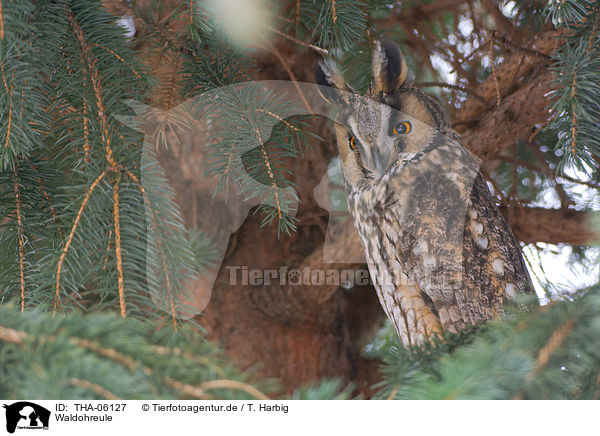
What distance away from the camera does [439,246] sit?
2.93 ft

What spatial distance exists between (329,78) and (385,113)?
0.14 m

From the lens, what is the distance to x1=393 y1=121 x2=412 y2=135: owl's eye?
38.1 inches

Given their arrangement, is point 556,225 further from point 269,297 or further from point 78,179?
point 78,179

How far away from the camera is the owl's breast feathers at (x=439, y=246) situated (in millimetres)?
877

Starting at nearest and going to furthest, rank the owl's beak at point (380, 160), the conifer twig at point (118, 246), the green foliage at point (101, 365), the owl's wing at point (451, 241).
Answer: the green foliage at point (101, 365)
the conifer twig at point (118, 246)
the owl's wing at point (451, 241)
the owl's beak at point (380, 160)

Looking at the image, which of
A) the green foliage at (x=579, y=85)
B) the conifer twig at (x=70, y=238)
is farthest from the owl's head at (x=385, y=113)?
the conifer twig at (x=70, y=238)

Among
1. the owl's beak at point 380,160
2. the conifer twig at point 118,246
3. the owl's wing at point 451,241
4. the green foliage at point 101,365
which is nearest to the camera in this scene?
the green foliage at point 101,365

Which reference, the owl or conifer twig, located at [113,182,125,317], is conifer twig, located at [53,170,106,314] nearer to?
conifer twig, located at [113,182,125,317]

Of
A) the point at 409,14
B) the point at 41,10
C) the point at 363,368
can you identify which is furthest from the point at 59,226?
the point at 363,368

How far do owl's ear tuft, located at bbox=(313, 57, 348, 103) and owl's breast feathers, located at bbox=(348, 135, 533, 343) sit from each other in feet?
0.71

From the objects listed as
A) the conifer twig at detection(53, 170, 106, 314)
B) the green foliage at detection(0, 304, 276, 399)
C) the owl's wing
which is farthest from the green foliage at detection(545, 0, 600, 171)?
the conifer twig at detection(53, 170, 106, 314)

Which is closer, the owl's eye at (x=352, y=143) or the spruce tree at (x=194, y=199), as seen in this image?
the spruce tree at (x=194, y=199)
